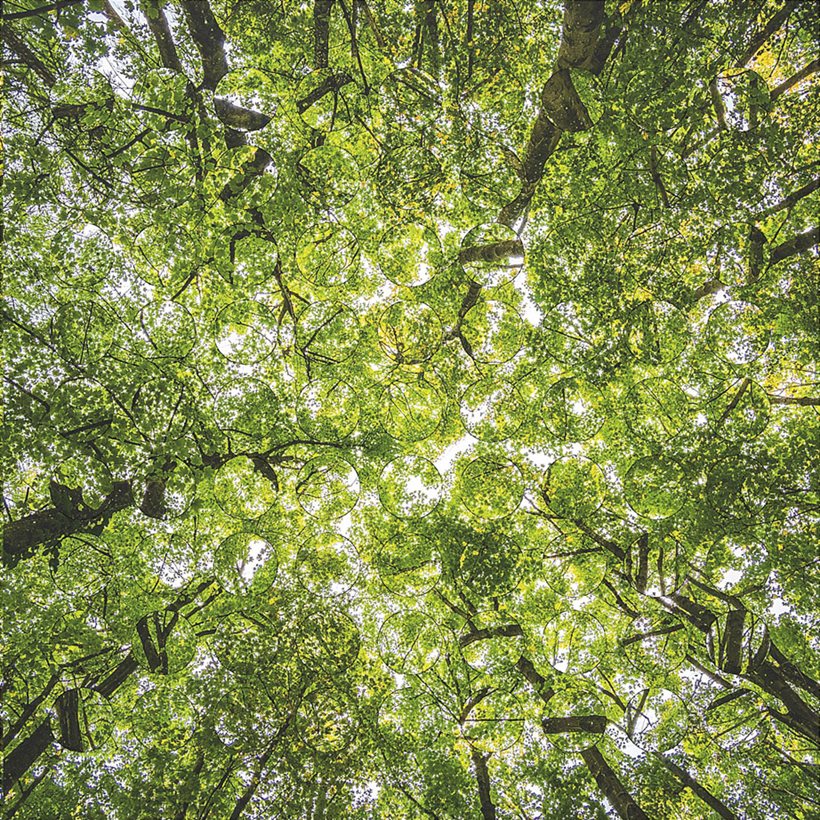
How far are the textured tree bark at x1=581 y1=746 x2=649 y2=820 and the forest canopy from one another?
33 mm

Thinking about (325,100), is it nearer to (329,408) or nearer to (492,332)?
(492,332)

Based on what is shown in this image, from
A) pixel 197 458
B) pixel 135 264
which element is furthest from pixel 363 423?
pixel 135 264

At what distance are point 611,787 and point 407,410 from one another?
13.7ft

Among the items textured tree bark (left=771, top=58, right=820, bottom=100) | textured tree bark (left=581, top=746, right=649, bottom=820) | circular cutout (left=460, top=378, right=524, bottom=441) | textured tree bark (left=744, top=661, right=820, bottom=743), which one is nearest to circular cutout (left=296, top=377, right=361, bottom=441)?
circular cutout (left=460, top=378, right=524, bottom=441)

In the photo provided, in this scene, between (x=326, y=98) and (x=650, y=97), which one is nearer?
(x=650, y=97)

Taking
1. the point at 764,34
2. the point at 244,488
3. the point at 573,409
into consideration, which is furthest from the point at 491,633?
the point at 764,34

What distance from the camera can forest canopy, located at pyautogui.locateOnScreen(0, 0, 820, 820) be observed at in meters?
4.42

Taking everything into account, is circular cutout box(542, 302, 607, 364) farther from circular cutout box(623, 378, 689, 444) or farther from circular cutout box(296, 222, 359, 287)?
circular cutout box(296, 222, 359, 287)

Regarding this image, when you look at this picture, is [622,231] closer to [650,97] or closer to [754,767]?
[650,97]

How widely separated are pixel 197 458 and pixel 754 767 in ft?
20.3

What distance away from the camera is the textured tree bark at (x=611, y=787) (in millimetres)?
4793

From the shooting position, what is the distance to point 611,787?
495 centimetres

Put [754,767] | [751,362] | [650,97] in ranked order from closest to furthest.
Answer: [650,97] < [751,362] < [754,767]

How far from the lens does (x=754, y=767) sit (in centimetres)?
500
